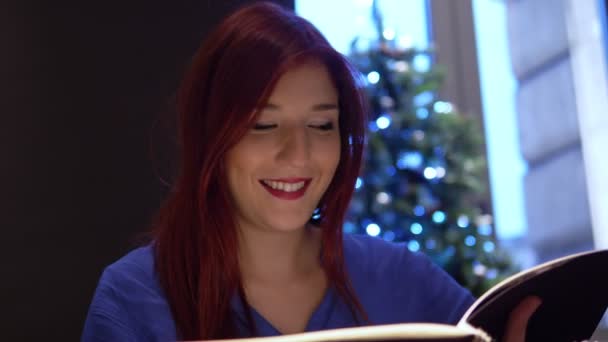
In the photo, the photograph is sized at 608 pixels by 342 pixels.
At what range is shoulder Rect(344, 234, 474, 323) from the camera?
1.64 meters

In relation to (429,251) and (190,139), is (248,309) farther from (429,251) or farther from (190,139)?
(429,251)

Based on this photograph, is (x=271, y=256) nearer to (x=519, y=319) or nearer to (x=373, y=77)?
(x=519, y=319)

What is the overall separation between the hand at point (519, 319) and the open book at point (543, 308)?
0.01 metres

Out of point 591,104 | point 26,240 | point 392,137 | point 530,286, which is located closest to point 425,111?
point 392,137

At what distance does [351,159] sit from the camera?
167 centimetres

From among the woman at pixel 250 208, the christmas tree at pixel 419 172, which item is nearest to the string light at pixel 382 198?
the christmas tree at pixel 419 172

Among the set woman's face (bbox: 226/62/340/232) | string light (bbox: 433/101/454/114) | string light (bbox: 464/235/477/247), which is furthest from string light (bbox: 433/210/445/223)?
woman's face (bbox: 226/62/340/232)

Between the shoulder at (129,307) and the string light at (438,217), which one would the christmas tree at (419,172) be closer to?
the string light at (438,217)

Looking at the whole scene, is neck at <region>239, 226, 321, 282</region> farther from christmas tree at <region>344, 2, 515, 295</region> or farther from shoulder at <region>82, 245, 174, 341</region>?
christmas tree at <region>344, 2, 515, 295</region>

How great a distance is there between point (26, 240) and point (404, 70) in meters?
1.85

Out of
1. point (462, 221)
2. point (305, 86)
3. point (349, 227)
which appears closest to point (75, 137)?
point (305, 86)

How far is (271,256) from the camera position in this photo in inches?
63.1

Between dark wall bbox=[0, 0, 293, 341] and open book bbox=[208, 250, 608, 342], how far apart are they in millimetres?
1382

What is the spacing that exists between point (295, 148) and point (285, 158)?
25 mm
